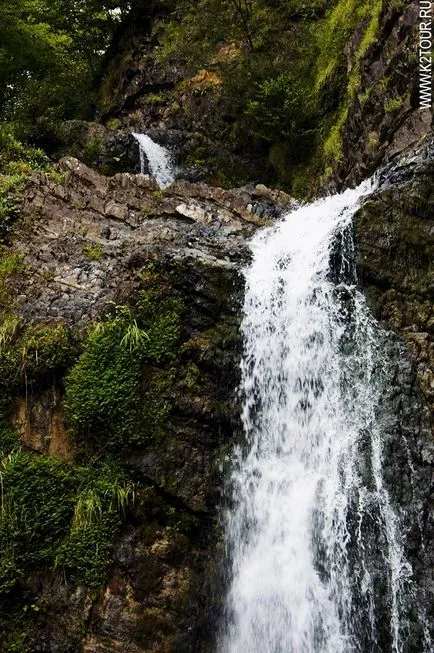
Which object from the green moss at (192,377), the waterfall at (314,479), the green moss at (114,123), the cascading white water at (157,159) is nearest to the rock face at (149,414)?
the green moss at (192,377)

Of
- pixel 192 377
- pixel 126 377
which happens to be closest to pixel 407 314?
pixel 192 377

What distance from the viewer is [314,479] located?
7.76m

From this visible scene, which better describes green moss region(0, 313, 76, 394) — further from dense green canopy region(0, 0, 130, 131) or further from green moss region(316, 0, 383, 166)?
dense green canopy region(0, 0, 130, 131)

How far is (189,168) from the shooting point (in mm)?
17297

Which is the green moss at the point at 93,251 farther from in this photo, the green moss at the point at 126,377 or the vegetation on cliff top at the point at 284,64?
the vegetation on cliff top at the point at 284,64

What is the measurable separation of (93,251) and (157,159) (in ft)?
25.8

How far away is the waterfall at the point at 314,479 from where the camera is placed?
6859 mm

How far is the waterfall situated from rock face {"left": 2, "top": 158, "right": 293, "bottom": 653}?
468 mm

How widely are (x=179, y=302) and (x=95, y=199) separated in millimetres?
4601

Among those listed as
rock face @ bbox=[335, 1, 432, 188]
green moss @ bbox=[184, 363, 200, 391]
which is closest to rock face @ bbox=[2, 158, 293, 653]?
green moss @ bbox=[184, 363, 200, 391]

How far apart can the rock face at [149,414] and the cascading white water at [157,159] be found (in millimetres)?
5314

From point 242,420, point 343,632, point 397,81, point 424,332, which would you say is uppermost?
point 397,81

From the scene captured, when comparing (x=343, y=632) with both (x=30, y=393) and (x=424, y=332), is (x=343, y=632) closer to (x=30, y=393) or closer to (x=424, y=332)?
(x=424, y=332)

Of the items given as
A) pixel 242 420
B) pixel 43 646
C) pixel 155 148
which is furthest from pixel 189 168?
pixel 43 646
